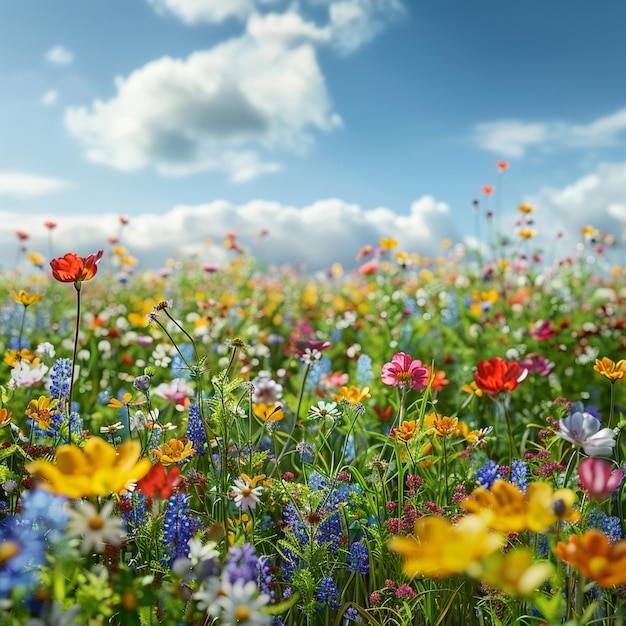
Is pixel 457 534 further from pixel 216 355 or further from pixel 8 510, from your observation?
pixel 216 355

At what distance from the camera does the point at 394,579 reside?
1.43 meters

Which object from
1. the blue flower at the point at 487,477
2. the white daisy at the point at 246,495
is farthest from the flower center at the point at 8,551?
the blue flower at the point at 487,477

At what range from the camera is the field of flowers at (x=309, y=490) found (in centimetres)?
73

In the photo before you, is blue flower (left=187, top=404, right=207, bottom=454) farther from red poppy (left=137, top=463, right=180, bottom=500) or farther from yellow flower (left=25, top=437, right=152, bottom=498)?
yellow flower (left=25, top=437, right=152, bottom=498)

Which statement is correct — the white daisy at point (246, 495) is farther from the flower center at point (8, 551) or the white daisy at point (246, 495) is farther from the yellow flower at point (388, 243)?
the yellow flower at point (388, 243)

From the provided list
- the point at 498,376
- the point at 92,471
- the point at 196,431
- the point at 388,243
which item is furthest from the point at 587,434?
the point at 388,243

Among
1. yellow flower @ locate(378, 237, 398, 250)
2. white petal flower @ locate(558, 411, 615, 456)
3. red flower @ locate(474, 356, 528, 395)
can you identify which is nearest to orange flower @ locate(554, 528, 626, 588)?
white petal flower @ locate(558, 411, 615, 456)

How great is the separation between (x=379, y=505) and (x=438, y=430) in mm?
312

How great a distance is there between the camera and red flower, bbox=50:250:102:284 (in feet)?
4.34

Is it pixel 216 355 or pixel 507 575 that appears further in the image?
pixel 216 355

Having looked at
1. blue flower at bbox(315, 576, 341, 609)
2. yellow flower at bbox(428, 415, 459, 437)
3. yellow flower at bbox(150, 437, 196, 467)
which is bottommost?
blue flower at bbox(315, 576, 341, 609)

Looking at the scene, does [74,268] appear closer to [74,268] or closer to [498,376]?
[74,268]

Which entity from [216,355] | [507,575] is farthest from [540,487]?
[216,355]

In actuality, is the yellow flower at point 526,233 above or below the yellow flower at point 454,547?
above
